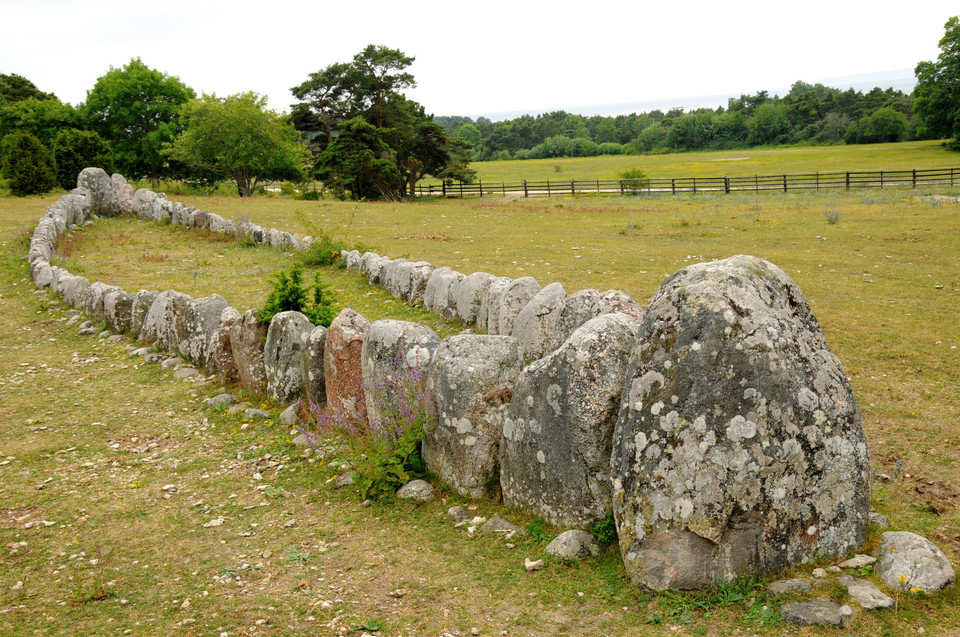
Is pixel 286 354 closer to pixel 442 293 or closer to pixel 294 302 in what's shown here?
pixel 294 302

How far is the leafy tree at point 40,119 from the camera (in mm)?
49688

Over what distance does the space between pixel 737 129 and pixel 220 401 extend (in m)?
121

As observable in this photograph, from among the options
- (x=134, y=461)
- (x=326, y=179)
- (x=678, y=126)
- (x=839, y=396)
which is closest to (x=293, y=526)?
(x=134, y=461)

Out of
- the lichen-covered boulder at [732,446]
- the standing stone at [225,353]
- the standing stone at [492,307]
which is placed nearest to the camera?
the lichen-covered boulder at [732,446]

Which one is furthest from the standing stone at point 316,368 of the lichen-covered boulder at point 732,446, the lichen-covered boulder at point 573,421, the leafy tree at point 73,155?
the leafy tree at point 73,155

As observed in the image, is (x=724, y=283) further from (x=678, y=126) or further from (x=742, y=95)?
(x=742, y=95)

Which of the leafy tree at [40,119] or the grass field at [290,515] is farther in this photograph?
the leafy tree at [40,119]

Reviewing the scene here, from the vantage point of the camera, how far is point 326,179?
4969cm

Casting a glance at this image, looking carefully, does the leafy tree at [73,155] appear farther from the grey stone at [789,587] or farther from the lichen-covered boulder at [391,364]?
the grey stone at [789,587]

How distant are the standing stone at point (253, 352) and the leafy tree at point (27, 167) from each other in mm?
36317

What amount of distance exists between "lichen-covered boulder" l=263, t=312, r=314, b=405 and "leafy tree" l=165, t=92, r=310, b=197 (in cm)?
3811

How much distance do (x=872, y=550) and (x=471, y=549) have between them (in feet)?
10.4

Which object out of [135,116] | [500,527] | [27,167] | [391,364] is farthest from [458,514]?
[135,116]

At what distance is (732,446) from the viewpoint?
5016mm
